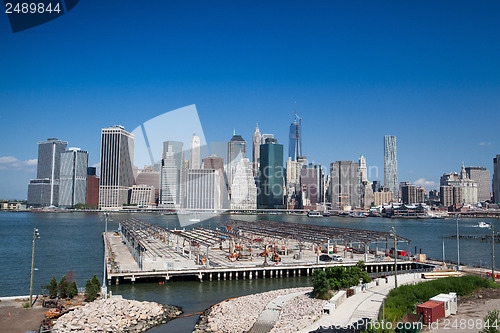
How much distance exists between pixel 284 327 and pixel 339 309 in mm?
3307

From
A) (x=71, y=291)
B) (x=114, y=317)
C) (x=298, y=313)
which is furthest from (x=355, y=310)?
(x=71, y=291)

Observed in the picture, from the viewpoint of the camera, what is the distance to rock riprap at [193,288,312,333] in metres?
25.1

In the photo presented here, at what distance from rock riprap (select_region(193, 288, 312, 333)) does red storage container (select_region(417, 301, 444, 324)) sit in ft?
33.3

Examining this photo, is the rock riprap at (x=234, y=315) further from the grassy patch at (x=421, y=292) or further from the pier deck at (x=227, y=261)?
the pier deck at (x=227, y=261)

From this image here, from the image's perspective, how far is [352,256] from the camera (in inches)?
1925

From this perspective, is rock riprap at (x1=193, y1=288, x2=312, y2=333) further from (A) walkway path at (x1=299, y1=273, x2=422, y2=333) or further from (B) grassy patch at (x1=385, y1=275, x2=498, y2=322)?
(B) grassy patch at (x1=385, y1=275, x2=498, y2=322)

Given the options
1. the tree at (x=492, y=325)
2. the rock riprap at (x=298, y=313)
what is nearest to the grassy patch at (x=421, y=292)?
the rock riprap at (x=298, y=313)

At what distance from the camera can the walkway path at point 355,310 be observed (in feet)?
69.4

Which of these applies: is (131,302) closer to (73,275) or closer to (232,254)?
(73,275)

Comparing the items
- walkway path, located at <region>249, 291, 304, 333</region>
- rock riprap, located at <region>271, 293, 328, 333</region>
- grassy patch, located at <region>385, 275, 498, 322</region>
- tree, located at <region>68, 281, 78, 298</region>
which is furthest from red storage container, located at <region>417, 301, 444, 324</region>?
tree, located at <region>68, 281, 78, 298</region>

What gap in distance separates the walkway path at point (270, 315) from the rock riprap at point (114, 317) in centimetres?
617

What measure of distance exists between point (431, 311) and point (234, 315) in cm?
1300

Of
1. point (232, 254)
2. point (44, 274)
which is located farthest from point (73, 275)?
point (232, 254)

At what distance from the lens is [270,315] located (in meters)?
26.2
